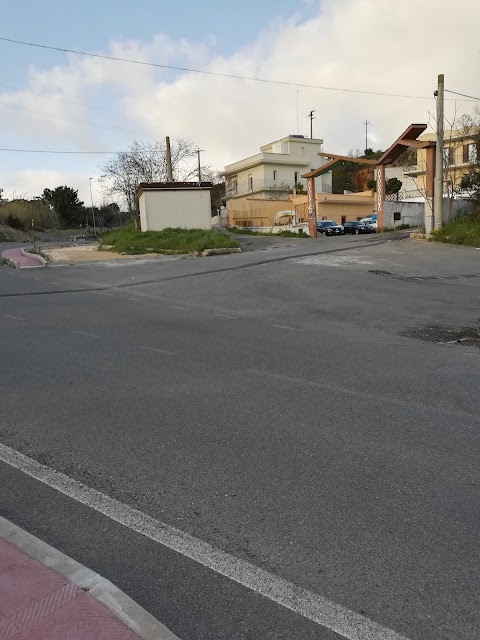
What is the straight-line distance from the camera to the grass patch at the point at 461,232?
23469 millimetres

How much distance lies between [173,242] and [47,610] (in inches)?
985

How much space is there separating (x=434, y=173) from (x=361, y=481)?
25793 millimetres

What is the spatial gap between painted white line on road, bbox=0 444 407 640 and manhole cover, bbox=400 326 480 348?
635 cm

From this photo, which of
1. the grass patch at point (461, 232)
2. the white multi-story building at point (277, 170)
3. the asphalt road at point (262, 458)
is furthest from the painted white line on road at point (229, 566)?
the white multi-story building at point (277, 170)

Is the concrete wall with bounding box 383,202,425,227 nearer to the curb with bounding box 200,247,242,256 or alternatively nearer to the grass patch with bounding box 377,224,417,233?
the grass patch with bounding box 377,224,417,233

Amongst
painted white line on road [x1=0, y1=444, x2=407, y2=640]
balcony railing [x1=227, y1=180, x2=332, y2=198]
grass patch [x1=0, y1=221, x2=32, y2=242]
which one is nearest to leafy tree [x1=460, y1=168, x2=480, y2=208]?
painted white line on road [x1=0, y1=444, x2=407, y2=640]

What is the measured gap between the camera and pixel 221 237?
27.4 meters

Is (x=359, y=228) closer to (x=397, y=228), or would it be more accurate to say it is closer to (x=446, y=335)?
(x=397, y=228)

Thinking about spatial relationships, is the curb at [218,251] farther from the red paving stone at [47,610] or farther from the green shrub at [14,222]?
the green shrub at [14,222]

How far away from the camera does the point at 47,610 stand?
2.46m

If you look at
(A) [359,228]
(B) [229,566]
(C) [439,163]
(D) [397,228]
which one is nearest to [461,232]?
(C) [439,163]

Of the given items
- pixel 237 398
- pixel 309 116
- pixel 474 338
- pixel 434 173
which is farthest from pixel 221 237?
pixel 309 116

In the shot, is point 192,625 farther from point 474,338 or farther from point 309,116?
point 309,116

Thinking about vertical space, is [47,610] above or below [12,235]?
below
